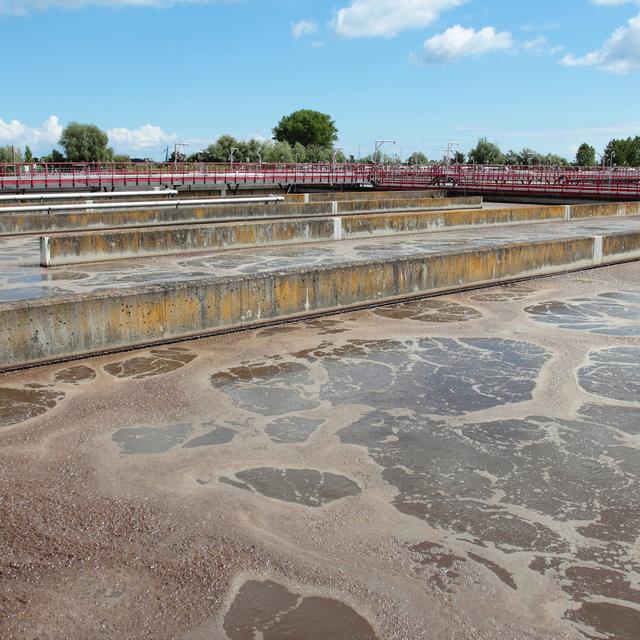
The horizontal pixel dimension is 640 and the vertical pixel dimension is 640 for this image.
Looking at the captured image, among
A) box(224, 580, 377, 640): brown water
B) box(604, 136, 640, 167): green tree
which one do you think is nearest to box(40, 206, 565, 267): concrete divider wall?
box(224, 580, 377, 640): brown water

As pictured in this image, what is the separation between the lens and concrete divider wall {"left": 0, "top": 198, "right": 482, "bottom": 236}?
76.0 ft

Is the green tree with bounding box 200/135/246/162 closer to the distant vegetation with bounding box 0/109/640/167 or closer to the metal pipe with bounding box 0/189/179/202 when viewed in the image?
the distant vegetation with bounding box 0/109/640/167

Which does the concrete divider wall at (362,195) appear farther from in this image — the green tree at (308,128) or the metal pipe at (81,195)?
the green tree at (308,128)

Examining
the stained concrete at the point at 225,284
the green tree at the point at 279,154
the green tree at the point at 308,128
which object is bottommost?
the stained concrete at the point at 225,284

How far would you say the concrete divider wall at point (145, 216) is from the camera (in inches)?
912

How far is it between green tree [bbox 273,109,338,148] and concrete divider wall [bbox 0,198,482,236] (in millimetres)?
117867

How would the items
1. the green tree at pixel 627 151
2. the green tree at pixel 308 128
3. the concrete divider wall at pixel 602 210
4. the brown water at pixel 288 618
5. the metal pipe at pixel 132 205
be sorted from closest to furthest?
1. the brown water at pixel 288 618
2. the metal pipe at pixel 132 205
3. the concrete divider wall at pixel 602 210
4. the green tree at pixel 627 151
5. the green tree at pixel 308 128

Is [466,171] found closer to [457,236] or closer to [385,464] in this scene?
[457,236]

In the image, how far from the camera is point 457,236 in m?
24.1

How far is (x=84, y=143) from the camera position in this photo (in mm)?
95375

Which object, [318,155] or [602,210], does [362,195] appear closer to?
[602,210]

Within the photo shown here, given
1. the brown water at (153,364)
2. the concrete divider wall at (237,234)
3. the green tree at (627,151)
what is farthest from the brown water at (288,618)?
the green tree at (627,151)

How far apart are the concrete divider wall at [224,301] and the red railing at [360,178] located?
24.0 metres

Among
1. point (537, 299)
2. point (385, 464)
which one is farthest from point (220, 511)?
point (537, 299)
